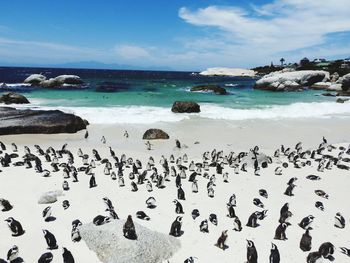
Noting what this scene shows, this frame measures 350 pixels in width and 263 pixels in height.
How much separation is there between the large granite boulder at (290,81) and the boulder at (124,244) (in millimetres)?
60365

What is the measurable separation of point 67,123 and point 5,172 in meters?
9.11

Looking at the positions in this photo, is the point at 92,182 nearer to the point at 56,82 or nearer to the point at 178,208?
the point at 178,208

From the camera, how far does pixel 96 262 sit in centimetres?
864

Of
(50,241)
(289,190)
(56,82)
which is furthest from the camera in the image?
(56,82)

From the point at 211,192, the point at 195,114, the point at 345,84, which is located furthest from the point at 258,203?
the point at 345,84

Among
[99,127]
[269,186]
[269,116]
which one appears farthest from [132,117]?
[269,186]

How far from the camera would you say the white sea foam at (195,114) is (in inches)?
1155

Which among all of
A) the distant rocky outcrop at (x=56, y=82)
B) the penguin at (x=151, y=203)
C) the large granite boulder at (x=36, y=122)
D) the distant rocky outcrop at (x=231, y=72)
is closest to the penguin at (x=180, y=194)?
the penguin at (x=151, y=203)

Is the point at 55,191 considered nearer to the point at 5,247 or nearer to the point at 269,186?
the point at 5,247

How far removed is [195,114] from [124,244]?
79.9ft

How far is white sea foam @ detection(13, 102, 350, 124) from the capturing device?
29.3m

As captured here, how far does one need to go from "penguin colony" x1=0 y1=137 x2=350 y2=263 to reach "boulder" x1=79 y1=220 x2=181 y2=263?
18 centimetres

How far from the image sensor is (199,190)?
13.5 meters

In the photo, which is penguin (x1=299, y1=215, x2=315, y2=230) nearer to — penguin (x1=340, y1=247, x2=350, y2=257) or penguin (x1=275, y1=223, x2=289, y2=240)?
penguin (x1=275, y1=223, x2=289, y2=240)
